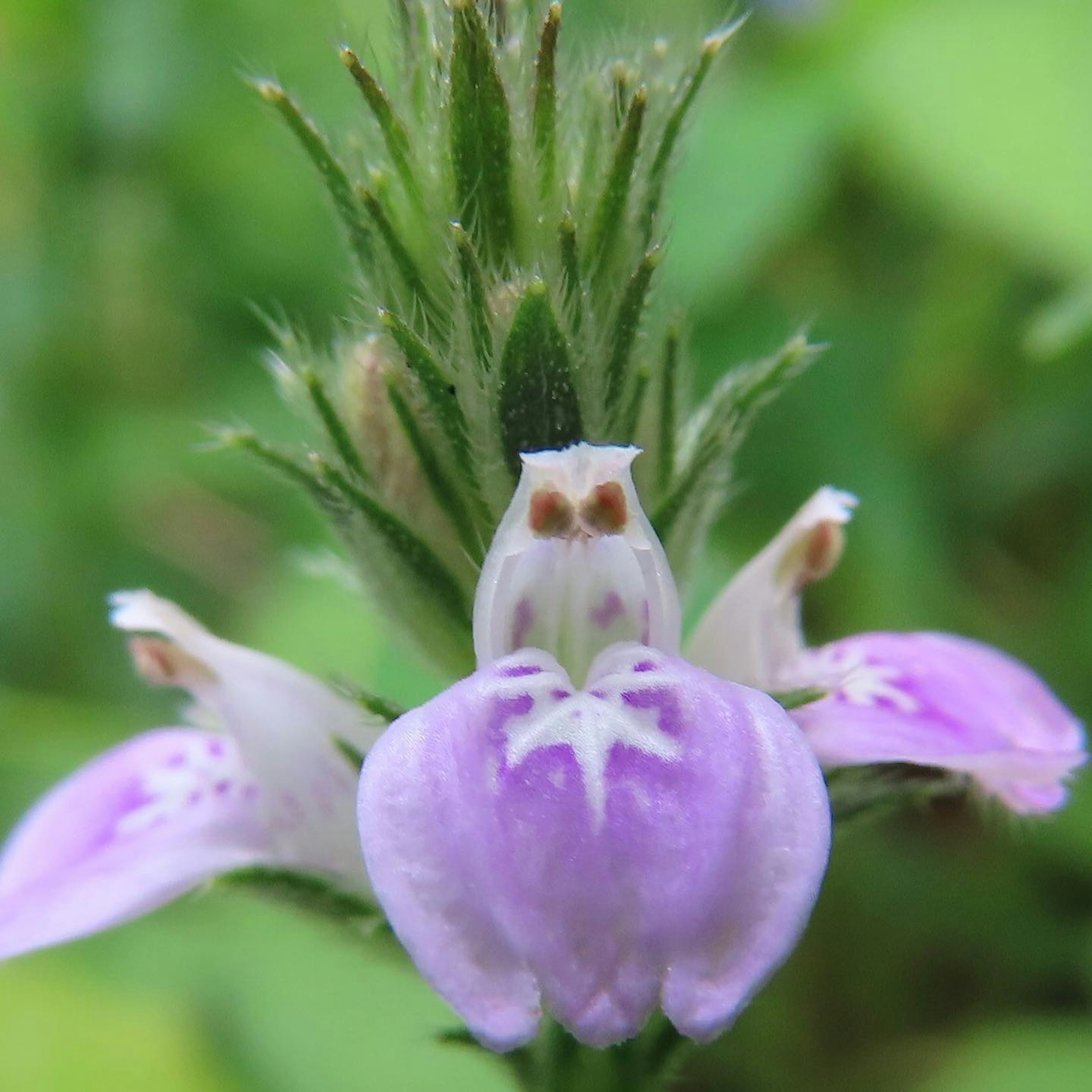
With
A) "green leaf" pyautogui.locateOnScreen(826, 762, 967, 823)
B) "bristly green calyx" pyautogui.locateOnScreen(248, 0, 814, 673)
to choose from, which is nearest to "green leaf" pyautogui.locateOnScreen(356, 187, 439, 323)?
"bristly green calyx" pyautogui.locateOnScreen(248, 0, 814, 673)

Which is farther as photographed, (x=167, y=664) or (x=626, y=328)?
(x=167, y=664)

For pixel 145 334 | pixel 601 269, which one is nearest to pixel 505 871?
pixel 601 269

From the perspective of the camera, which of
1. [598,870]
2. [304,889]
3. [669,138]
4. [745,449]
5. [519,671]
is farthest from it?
[745,449]

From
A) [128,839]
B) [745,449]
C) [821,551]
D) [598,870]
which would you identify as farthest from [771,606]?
[745,449]

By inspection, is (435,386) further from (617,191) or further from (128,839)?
(128,839)

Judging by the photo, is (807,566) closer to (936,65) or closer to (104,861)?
A: (104,861)

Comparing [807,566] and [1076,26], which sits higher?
[1076,26]

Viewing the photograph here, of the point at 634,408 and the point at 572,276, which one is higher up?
the point at 572,276

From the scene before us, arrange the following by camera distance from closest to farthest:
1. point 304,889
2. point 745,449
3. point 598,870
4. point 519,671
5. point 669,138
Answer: point 598,870
point 519,671
point 669,138
point 304,889
point 745,449
